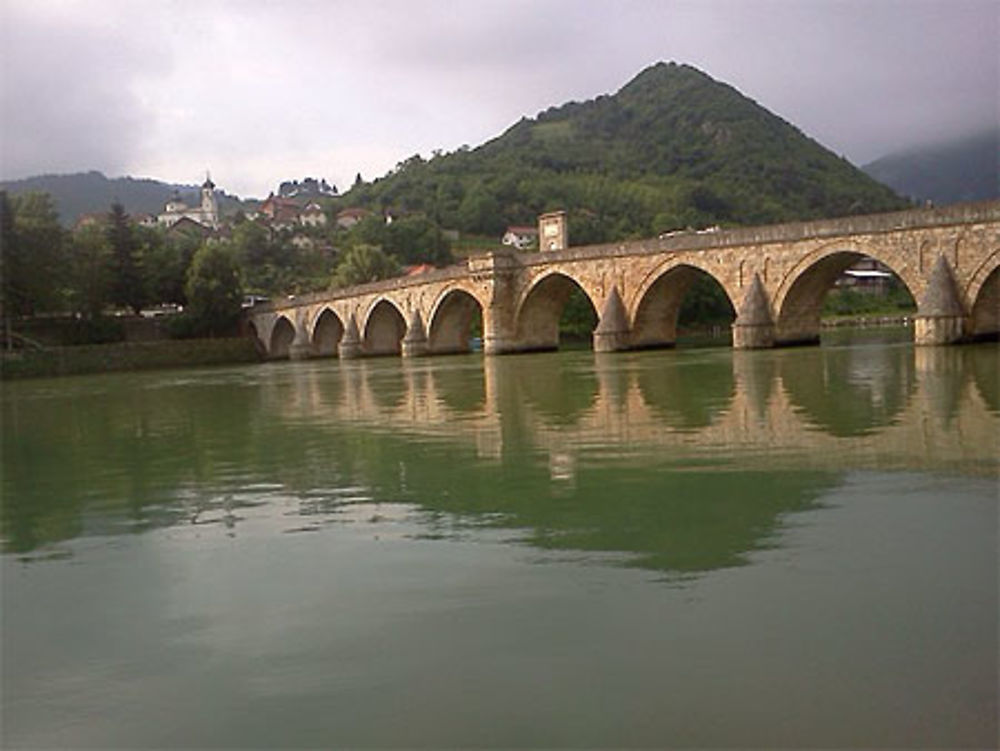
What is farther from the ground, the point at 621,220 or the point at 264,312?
the point at 621,220

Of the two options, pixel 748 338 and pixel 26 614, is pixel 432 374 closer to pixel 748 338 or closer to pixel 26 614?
pixel 748 338

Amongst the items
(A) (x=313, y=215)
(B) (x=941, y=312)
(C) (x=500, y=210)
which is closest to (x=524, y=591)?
(B) (x=941, y=312)

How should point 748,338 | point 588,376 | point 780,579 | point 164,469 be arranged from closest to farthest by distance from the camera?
point 780,579 < point 164,469 < point 588,376 < point 748,338

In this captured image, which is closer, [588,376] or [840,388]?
[840,388]

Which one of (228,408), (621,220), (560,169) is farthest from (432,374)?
(560,169)

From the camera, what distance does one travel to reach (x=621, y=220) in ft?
359

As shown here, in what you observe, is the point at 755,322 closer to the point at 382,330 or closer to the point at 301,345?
the point at 382,330

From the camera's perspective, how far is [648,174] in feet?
453

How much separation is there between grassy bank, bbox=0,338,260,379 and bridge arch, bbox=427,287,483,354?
1856 centimetres

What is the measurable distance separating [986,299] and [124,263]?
178 ft

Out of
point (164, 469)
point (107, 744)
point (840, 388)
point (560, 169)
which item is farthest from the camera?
point (560, 169)

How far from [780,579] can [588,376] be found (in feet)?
62.0

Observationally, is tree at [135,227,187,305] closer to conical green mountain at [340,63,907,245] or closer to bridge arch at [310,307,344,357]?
bridge arch at [310,307,344,357]

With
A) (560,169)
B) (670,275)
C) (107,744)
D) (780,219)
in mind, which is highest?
(560,169)
